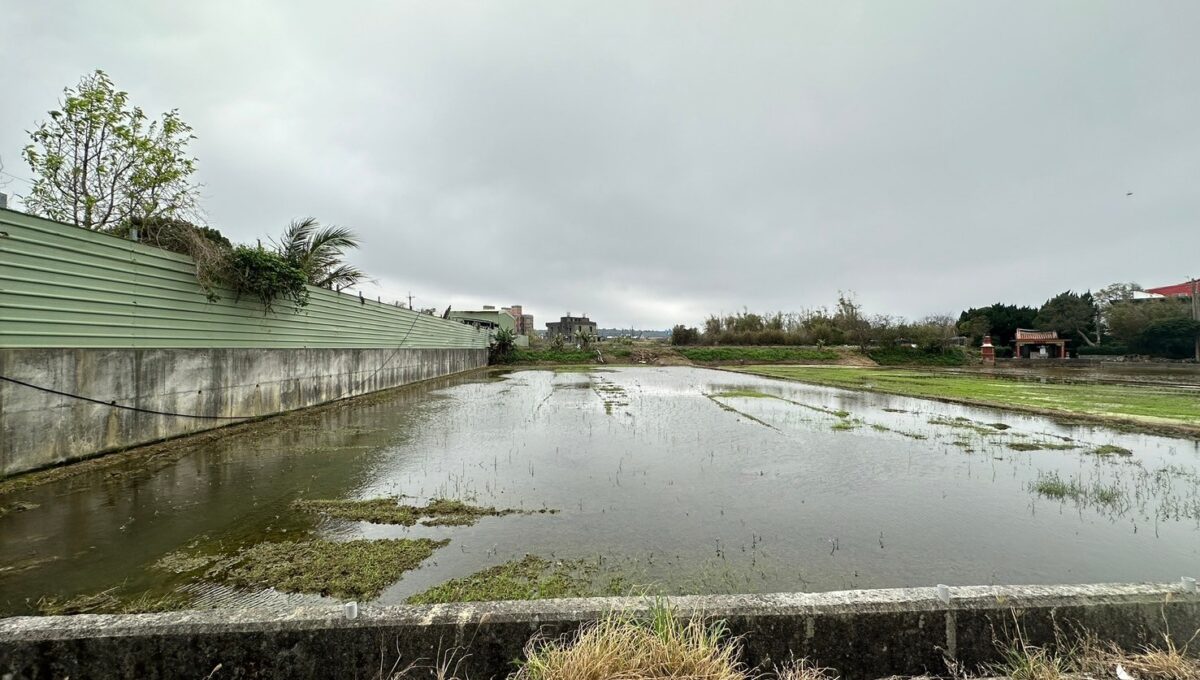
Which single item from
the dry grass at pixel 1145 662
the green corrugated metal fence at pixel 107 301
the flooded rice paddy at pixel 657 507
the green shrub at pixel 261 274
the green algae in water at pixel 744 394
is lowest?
the green algae in water at pixel 744 394

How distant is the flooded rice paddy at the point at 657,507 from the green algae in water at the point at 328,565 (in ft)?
0.34

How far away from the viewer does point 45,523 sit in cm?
436

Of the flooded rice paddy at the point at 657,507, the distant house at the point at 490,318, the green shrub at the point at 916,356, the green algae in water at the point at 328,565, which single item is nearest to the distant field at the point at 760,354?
the green shrub at the point at 916,356

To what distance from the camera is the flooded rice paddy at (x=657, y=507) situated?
370 cm

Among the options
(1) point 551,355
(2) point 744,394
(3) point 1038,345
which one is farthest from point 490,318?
(3) point 1038,345

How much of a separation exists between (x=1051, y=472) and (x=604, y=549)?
6.92m

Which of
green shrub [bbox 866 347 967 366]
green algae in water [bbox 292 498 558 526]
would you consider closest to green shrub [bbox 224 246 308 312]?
green algae in water [bbox 292 498 558 526]

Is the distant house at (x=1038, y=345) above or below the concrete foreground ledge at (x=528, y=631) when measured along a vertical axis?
above

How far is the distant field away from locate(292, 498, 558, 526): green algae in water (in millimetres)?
39200

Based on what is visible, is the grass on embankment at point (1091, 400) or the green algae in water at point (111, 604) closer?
the green algae in water at point (111, 604)

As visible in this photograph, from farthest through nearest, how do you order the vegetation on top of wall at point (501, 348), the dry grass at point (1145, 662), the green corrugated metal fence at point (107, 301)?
the vegetation on top of wall at point (501, 348), the green corrugated metal fence at point (107, 301), the dry grass at point (1145, 662)

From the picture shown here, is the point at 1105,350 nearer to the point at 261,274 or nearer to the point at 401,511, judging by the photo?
the point at 401,511

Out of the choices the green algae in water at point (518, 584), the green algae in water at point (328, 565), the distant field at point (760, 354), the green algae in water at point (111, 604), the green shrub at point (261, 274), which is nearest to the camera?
the green algae in water at point (111, 604)

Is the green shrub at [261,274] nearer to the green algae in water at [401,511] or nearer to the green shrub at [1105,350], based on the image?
the green algae in water at [401,511]
